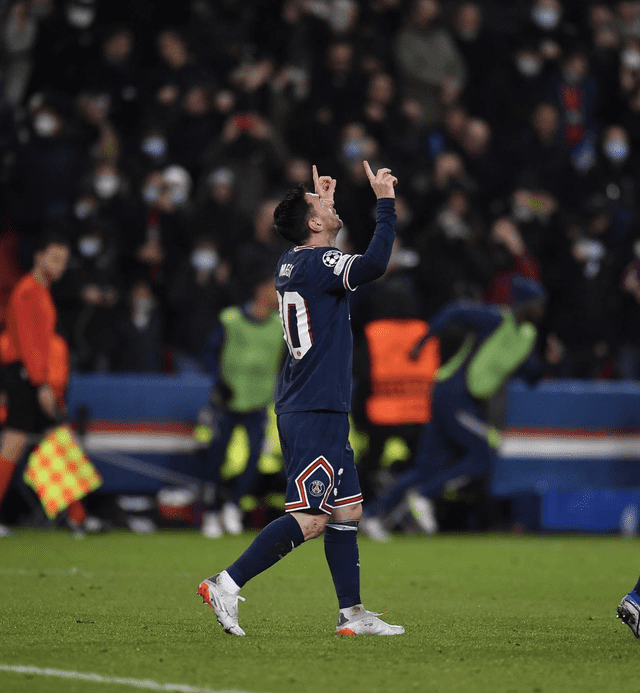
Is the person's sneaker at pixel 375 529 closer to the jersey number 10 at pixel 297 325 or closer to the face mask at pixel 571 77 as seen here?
the jersey number 10 at pixel 297 325

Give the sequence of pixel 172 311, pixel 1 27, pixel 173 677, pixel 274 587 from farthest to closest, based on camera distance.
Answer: pixel 1 27 → pixel 172 311 → pixel 274 587 → pixel 173 677

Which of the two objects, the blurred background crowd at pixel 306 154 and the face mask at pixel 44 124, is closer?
the blurred background crowd at pixel 306 154

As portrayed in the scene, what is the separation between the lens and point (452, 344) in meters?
13.2

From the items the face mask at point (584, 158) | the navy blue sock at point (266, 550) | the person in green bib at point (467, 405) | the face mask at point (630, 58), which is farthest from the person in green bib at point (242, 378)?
the face mask at point (630, 58)

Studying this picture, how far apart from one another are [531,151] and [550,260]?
1.94m

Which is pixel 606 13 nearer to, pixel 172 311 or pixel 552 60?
pixel 552 60

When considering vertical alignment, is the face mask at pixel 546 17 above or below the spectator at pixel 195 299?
above

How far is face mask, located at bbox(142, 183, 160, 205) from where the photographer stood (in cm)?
1376

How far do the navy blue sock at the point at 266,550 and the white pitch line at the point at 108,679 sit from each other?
1.17m

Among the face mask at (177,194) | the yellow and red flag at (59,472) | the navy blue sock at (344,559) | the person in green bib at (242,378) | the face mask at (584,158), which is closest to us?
the navy blue sock at (344,559)

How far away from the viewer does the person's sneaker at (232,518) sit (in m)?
12.2

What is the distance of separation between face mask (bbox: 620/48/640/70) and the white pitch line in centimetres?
1458

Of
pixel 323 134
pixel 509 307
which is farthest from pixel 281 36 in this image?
pixel 509 307

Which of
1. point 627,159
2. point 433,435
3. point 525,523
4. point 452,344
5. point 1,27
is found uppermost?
point 1,27
